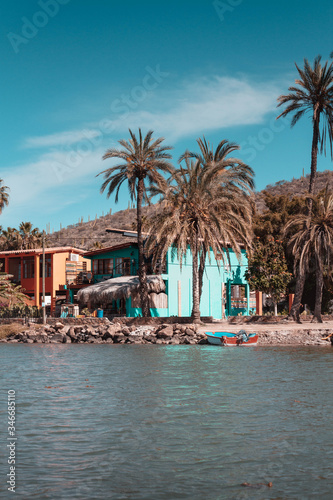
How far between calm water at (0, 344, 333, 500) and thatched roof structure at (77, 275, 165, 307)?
19.8 metres

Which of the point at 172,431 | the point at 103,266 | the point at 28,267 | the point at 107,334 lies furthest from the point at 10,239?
the point at 172,431

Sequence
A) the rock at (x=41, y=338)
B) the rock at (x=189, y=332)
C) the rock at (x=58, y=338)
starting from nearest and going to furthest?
the rock at (x=189, y=332) → the rock at (x=58, y=338) → the rock at (x=41, y=338)

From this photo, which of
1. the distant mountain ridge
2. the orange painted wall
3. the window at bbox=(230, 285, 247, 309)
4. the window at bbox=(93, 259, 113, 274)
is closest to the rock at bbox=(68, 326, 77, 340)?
the window at bbox=(93, 259, 113, 274)

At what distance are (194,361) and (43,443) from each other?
16.1 metres

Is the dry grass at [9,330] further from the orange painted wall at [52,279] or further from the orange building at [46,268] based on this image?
the orange painted wall at [52,279]

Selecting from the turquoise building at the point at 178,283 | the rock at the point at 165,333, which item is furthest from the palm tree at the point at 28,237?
the rock at the point at 165,333

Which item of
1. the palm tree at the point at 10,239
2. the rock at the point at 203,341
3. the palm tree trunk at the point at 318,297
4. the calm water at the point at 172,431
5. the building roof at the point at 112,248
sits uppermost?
the palm tree at the point at 10,239

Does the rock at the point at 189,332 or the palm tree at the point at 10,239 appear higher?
the palm tree at the point at 10,239

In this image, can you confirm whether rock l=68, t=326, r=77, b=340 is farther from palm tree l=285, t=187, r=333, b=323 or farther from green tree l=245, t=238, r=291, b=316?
palm tree l=285, t=187, r=333, b=323

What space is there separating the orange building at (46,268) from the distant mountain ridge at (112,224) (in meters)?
27.8

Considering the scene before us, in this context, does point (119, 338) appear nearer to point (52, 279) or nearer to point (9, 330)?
point (9, 330)

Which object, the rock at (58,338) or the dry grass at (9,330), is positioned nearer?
the rock at (58,338)

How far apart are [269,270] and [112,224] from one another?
70.8 meters

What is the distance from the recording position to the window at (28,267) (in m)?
60.9
